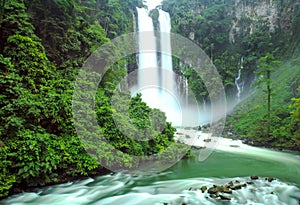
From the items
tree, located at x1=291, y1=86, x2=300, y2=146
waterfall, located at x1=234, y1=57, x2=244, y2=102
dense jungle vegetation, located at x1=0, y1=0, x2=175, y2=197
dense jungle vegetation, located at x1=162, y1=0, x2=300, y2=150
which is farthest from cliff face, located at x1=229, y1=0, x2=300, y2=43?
dense jungle vegetation, located at x1=0, y1=0, x2=175, y2=197

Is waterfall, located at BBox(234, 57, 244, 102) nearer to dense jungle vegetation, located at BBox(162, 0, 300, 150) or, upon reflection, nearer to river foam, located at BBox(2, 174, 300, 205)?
dense jungle vegetation, located at BBox(162, 0, 300, 150)

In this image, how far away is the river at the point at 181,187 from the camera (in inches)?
216

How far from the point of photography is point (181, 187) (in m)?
6.50

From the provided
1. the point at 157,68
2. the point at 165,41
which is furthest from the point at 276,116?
the point at 165,41

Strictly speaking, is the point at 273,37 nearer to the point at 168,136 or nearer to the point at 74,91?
the point at 168,136

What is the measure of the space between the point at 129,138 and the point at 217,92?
18446 mm

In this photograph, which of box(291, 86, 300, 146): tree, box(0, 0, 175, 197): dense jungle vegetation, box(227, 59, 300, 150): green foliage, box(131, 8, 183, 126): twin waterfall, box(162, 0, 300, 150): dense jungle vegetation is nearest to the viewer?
box(0, 0, 175, 197): dense jungle vegetation

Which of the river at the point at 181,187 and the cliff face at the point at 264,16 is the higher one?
the cliff face at the point at 264,16

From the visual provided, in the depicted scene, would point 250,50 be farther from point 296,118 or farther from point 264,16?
point 296,118

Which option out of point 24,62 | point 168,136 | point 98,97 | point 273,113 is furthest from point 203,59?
point 24,62

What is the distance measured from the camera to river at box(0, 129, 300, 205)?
18.0 ft

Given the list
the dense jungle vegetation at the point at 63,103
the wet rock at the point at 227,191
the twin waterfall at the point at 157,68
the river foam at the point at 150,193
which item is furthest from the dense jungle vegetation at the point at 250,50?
the wet rock at the point at 227,191

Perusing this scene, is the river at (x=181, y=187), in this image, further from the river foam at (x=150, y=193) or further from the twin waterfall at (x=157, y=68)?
the twin waterfall at (x=157, y=68)

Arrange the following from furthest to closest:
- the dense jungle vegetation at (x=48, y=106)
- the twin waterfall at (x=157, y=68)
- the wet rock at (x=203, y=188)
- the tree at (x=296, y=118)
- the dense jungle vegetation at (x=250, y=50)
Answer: the twin waterfall at (x=157, y=68) < the dense jungle vegetation at (x=250, y=50) < the tree at (x=296, y=118) < the wet rock at (x=203, y=188) < the dense jungle vegetation at (x=48, y=106)
